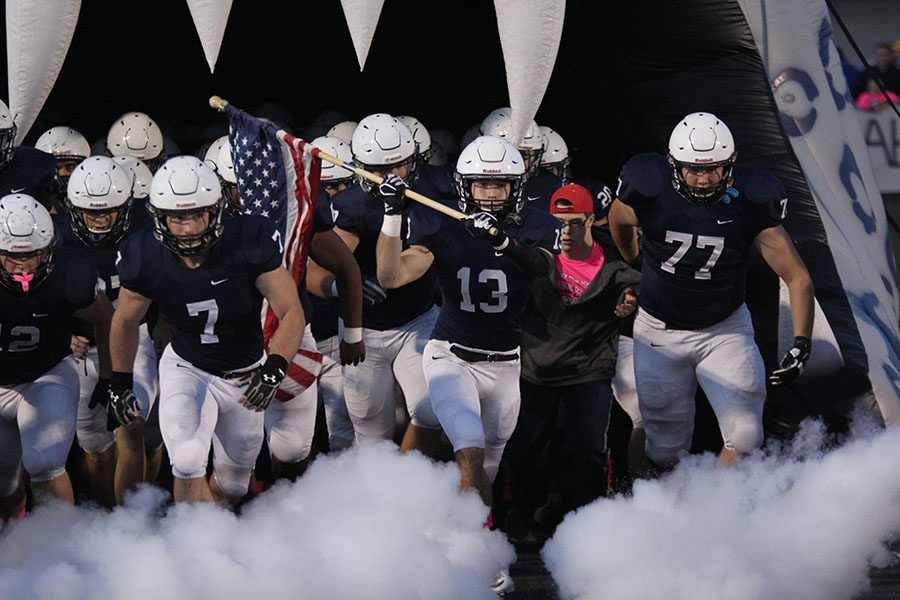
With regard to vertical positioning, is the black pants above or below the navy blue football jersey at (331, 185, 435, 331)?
below

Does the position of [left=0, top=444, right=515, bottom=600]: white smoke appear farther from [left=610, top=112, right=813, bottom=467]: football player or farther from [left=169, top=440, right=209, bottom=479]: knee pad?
[left=610, top=112, right=813, bottom=467]: football player

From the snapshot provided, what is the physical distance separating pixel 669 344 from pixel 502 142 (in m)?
1.12

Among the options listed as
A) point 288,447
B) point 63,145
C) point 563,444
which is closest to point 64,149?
point 63,145

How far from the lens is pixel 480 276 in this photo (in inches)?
264

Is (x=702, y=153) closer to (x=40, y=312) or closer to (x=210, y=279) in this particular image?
(x=210, y=279)

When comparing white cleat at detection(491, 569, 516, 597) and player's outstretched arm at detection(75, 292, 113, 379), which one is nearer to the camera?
white cleat at detection(491, 569, 516, 597)

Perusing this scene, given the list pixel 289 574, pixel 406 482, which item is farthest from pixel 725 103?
pixel 289 574

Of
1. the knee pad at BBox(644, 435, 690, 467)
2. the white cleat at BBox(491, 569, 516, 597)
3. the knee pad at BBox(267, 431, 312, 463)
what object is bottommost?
the knee pad at BBox(267, 431, 312, 463)

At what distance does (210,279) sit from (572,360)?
170 cm

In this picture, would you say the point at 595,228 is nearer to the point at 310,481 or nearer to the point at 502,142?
the point at 502,142

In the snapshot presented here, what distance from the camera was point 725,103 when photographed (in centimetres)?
784

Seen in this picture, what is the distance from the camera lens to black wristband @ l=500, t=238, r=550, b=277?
253 inches

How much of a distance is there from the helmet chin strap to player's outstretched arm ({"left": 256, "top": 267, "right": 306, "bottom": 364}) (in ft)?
2.92

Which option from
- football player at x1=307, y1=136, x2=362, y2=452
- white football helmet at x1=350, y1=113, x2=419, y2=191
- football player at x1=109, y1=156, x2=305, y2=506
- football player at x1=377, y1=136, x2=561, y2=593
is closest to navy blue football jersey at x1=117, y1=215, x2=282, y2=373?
football player at x1=109, y1=156, x2=305, y2=506
